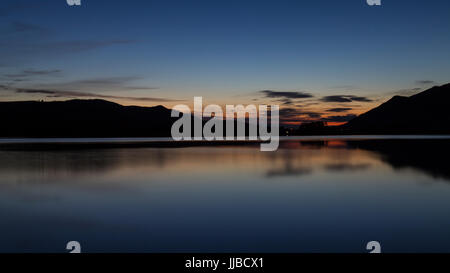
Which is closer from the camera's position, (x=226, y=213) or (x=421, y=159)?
(x=226, y=213)

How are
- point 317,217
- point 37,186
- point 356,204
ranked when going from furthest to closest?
point 37,186 → point 356,204 → point 317,217

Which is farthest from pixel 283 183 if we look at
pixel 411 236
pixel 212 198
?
pixel 411 236

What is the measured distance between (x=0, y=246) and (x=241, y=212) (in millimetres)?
6398

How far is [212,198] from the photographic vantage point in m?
13.6

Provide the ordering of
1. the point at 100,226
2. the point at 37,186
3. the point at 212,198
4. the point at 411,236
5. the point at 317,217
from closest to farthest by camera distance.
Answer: the point at 411,236
the point at 100,226
the point at 317,217
the point at 212,198
the point at 37,186

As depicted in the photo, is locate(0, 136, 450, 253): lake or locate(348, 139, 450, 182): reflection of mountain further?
locate(348, 139, 450, 182): reflection of mountain

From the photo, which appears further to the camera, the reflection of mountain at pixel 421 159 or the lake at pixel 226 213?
the reflection of mountain at pixel 421 159

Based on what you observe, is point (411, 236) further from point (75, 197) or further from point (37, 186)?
point (37, 186)
